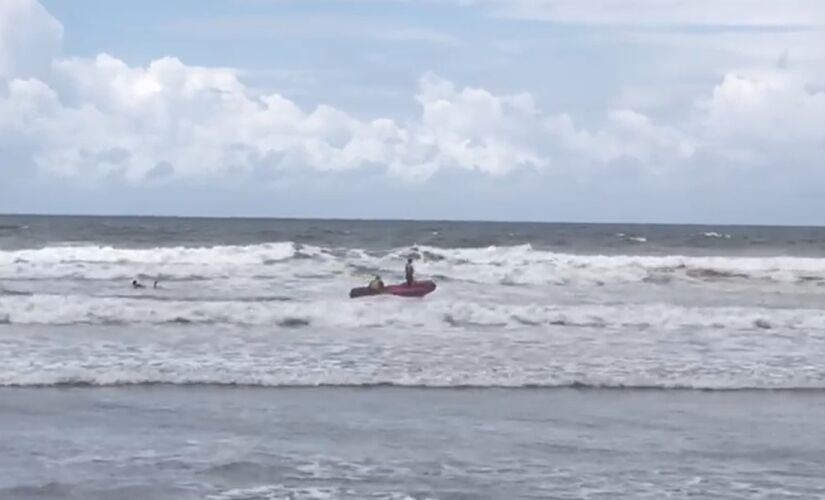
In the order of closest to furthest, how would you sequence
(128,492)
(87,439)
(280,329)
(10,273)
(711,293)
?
1. (128,492)
2. (87,439)
3. (280,329)
4. (711,293)
5. (10,273)

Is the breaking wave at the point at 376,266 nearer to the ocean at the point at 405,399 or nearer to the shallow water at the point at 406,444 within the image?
the ocean at the point at 405,399

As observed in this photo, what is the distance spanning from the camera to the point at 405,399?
→ 1225 centimetres

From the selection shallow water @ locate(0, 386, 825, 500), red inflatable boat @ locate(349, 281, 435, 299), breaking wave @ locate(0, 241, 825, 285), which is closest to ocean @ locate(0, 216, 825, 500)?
shallow water @ locate(0, 386, 825, 500)

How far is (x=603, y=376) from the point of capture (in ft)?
44.8

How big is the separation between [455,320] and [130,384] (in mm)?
7621

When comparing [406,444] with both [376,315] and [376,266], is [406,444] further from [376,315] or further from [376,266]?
[376,266]

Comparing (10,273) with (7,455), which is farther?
(10,273)

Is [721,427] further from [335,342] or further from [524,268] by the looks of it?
[524,268]

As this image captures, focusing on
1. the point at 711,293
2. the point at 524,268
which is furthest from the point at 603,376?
the point at 524,268

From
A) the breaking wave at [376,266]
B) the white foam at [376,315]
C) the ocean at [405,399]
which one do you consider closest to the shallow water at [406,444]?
the ocean at [405,399]

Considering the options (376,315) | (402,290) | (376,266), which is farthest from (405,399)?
(376,266)

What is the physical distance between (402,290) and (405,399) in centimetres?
1324

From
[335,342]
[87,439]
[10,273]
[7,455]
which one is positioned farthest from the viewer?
[10,273]

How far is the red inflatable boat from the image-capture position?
81.9 feet
